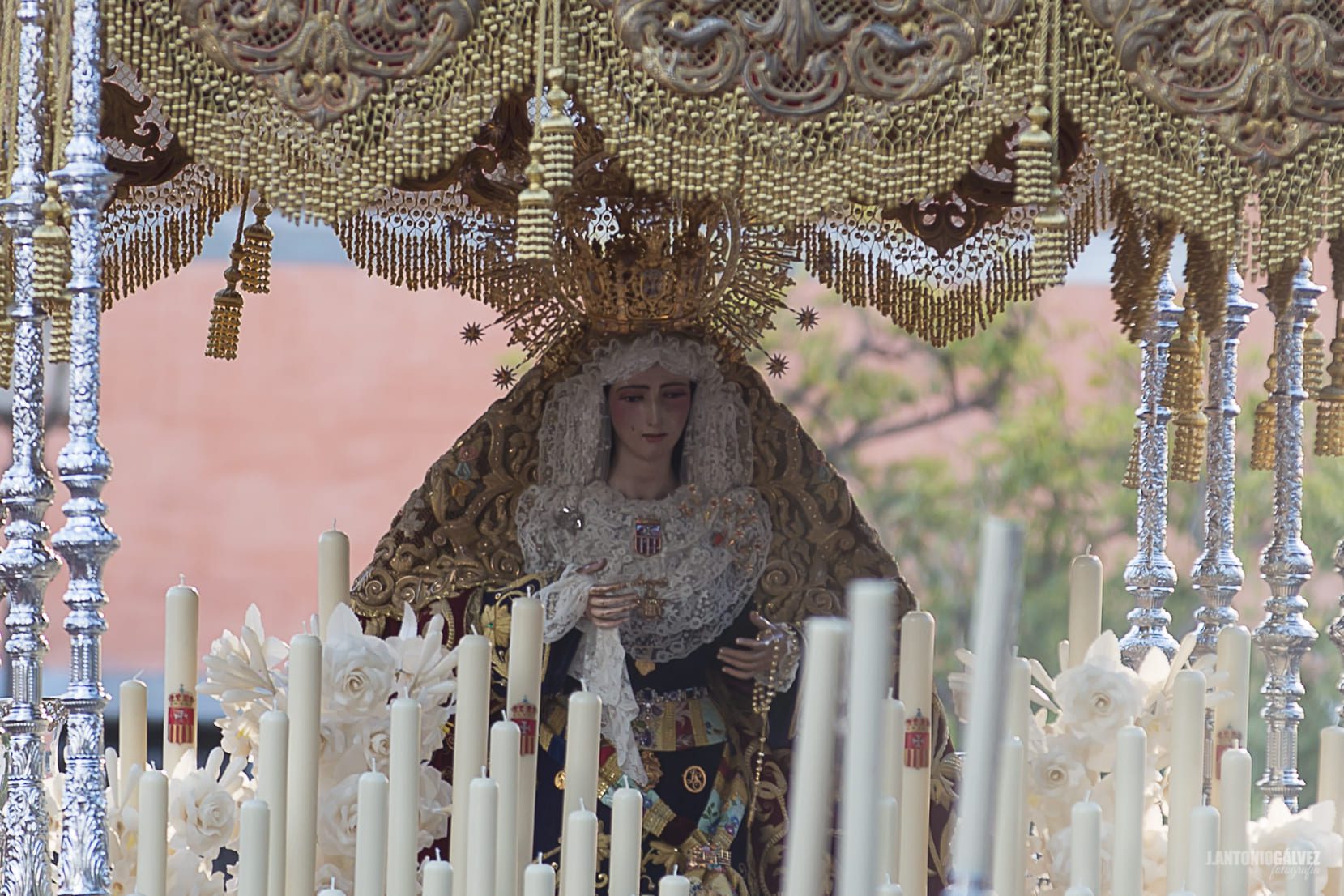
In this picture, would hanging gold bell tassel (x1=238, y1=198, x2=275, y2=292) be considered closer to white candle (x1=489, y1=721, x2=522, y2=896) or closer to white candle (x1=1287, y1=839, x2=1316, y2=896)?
white candle (x1=489, y1=721, x2=522, y2=896)

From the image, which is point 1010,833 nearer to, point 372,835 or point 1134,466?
point 372,835

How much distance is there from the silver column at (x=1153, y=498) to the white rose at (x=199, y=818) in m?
1.92

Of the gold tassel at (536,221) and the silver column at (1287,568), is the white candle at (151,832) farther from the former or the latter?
the silver column at (1287,568)

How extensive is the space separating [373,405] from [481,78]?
5030 millimetres

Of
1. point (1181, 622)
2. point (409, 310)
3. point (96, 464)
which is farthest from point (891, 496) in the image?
point (96, 464)

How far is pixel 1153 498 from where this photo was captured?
4.06 meters

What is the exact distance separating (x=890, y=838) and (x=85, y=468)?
1.12 m

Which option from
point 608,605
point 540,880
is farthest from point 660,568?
point 540,880

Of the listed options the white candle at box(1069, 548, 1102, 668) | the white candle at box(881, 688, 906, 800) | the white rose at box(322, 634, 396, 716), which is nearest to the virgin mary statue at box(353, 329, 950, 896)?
the white candle at box(1069, 548, 1102, 668)

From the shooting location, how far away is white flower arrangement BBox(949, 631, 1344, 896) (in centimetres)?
274

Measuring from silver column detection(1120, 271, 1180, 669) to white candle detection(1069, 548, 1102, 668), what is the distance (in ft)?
3.33

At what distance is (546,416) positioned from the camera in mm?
3748

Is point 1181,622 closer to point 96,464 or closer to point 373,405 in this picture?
point 373,405

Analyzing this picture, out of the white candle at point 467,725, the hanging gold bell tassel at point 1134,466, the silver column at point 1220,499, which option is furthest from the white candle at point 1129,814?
the hanging gold bell tassel at point 1134,466
